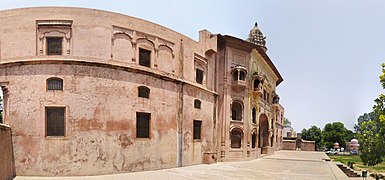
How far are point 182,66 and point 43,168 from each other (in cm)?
981

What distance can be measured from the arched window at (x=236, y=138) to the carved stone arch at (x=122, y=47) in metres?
11.7

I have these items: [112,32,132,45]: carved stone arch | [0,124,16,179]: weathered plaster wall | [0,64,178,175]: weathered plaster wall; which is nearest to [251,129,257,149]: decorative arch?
[0,64,178,175]: weathered plaster wall

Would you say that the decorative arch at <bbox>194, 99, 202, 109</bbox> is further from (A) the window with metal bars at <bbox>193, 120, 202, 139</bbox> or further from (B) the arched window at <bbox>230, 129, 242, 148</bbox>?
(B) the arched window at <bbox>230, 129, 242, 148</bbox>

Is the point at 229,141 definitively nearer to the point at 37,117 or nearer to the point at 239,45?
the point at 239,45

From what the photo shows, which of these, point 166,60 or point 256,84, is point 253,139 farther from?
point 166,60

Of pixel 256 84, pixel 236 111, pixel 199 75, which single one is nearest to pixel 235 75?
pixel 236 111

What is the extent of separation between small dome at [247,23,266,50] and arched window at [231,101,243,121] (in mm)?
19067

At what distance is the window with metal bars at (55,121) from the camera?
13781 mm

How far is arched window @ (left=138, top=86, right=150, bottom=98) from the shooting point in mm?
15988

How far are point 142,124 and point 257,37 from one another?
96.8ft

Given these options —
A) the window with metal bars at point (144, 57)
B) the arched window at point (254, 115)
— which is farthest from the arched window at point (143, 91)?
the arched window at point (254, 115)

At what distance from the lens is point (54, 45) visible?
567 inches

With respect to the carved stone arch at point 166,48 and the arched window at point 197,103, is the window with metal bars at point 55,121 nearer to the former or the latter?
the carved stone arch at point 166,48

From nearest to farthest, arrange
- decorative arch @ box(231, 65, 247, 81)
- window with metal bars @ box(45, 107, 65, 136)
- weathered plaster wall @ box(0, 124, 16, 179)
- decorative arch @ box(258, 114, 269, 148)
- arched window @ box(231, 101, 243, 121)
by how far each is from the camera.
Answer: weathered plaster wall @ box(0, 124, 16, 179) → window with metal bars @ box(45, 107, 65, 136) → decorative arch @ box(231, 65, 247, 81) → arched window @ box(231, 101, 243, 121) → decorative arch @ box(258, 114, 269, 148)
